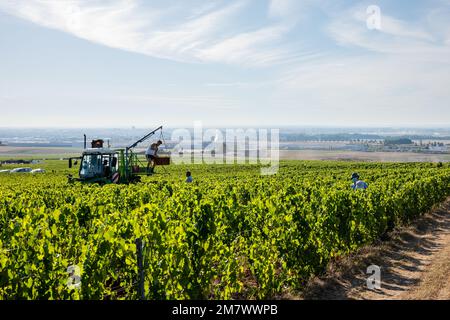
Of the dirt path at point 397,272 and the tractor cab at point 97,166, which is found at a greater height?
the tractor cab at point 97,166

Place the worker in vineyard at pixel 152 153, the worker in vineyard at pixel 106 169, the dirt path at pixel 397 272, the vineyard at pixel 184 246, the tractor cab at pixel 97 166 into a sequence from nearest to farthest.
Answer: the vineyard at pixel 184 246 < the dirt path at pixel 397 272 < the tractor cab at pixel 97 166 < the worker in vineyard at pixel 106 169 < the worker in vineyard at pixel 152 153

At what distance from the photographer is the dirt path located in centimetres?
859

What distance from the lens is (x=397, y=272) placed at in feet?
33.1

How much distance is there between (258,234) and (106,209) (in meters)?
4.45

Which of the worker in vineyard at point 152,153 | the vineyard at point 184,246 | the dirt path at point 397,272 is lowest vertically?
the dirt path at point 397,272

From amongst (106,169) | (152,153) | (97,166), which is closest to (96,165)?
(97,166)

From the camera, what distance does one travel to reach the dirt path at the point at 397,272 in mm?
8594

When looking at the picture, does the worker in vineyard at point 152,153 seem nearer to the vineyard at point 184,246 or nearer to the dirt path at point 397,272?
the vineyard at point 184,246

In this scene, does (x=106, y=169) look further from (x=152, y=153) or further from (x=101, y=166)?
(x=152, y=153)

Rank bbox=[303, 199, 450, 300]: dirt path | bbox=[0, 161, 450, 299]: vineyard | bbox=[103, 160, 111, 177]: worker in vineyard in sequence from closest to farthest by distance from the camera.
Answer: bbox=[0, 161, 450, 299]: vineyard < bbox=[303, 199, 450, 300]: dirt path < bbox=[103, 160, 111, 177]: worker in vineyard

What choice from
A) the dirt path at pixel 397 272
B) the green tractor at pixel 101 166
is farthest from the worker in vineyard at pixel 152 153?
the dirt path at pixel 397 272

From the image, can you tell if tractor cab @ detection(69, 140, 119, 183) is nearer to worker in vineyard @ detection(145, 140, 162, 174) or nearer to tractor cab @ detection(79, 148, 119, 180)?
tractor cab @ detection(79, 148, 119, 180)

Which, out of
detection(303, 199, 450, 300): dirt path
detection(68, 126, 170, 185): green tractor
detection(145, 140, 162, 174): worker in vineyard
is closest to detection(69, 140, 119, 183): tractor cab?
detection(68, 126, 170, 185): green tractor
